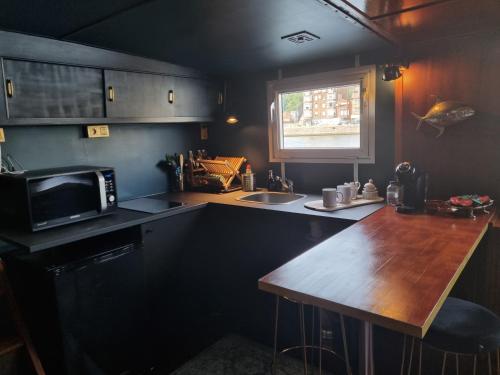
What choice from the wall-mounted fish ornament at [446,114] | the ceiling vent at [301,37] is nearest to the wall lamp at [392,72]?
the wall-mounted fish ornament at [446,114]

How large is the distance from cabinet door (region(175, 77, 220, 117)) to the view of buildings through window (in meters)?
0.60

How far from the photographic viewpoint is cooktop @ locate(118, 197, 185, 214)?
238cm

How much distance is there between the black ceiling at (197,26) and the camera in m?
1.55

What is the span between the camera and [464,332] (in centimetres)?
131

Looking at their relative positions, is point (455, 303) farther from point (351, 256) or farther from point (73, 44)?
point (73, 44)

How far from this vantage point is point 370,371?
1.13m

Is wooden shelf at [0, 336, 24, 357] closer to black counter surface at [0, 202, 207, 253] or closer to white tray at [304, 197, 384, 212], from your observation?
black counter surface at [0, 202, 207, 253]

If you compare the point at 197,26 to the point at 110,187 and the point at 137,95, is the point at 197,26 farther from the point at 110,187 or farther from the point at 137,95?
the point at 110,187

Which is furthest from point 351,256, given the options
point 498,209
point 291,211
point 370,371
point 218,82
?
point 218,82

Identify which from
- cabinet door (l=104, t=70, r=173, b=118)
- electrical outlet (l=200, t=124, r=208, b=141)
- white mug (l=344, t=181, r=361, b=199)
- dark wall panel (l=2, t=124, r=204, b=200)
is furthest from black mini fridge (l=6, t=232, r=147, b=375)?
electrical outlet (l=200, t=124, r=208, b=141)

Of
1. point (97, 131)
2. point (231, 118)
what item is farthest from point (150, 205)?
point (231, 118)

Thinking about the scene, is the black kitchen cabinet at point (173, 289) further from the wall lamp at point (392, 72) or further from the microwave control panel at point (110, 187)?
the wall lamp at point (392, 72)

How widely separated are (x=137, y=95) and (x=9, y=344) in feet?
5.34

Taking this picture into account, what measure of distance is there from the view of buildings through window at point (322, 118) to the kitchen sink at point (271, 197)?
1.31 ft
